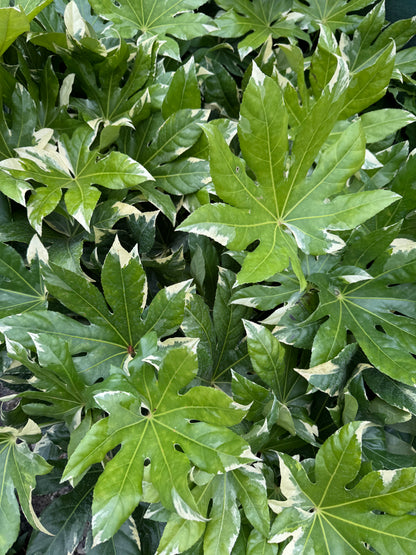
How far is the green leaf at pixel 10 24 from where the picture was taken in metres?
0.86

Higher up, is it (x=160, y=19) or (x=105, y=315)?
(x=160, y=19)

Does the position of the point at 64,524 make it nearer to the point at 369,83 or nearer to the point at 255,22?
the point at 369,83

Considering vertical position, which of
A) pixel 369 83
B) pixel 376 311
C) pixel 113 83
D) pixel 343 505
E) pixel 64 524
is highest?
pixel 369 83

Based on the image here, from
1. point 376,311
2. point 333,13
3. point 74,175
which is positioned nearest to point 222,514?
point 376,311

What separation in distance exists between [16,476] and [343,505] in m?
0.61

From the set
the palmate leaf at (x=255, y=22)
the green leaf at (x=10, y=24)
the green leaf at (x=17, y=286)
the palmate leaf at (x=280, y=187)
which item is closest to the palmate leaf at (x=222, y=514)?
the palmate leaf at (x=280, y=187)

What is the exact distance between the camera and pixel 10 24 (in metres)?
0.89

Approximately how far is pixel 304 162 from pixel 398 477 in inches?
22.0

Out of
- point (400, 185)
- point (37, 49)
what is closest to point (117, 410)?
point (400, 185)

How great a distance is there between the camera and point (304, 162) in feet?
2.81

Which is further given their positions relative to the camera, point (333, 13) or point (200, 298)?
point (333, 13)

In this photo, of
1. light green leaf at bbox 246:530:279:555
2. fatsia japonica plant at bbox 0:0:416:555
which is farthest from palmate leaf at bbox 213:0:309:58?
light green leaf at bbox 246:530:279:555

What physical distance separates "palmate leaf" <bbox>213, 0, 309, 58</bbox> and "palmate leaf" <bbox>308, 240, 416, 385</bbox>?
650 millimetres

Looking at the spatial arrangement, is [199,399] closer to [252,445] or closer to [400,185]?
[252,445]
